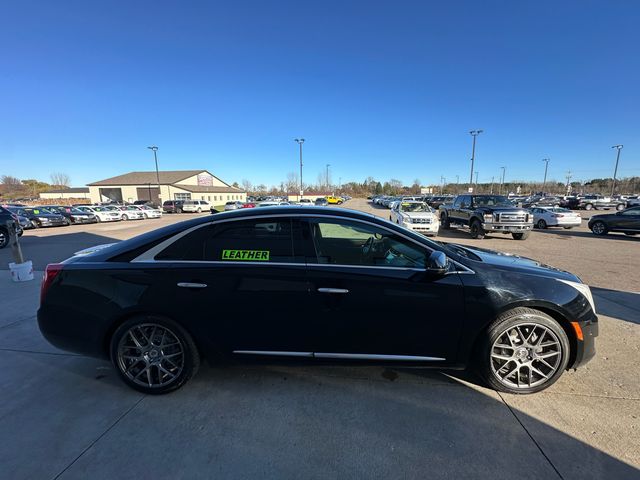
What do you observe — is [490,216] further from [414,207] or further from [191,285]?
[191,285]

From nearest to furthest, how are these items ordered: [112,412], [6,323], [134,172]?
[112,412] < [6,323] < [134,172]

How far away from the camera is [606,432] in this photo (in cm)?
230

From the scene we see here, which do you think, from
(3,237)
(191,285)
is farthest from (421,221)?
(3,237)

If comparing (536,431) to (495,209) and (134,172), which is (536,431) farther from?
(134,172)

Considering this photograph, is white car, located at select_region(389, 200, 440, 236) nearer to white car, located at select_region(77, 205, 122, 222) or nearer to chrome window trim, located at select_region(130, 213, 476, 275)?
chrome window trim, located at select_region(130, 213, 476, 275)

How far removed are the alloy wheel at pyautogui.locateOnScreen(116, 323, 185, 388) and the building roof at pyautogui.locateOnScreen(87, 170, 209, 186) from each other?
7249 cm

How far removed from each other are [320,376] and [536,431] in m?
1.78

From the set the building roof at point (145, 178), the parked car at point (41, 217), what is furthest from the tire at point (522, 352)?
the building roof at point (145, 178)

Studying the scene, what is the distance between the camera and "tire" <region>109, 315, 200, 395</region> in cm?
275

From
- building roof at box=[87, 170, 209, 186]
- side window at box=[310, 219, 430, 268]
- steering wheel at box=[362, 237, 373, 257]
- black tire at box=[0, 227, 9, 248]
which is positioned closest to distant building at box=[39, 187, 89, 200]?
building roof at box=[87, 170, 209, 186]

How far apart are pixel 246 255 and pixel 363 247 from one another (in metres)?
1.10

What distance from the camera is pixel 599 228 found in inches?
591

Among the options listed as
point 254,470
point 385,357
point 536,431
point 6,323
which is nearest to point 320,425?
point 254,470

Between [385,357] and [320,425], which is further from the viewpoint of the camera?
[385,357]
